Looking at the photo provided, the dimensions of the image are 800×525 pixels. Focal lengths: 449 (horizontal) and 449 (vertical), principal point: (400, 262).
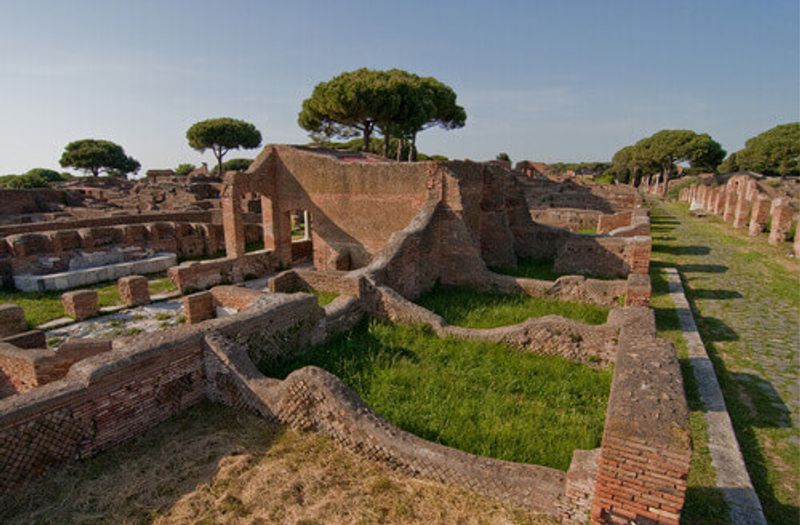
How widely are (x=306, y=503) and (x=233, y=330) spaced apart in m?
2.88

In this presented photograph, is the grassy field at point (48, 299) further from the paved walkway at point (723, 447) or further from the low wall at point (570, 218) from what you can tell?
the low wall at point (570, 218)

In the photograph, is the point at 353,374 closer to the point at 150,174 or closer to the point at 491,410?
the point at 491,410

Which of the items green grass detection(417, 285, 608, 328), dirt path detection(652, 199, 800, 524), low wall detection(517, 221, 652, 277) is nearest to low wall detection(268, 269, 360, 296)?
green grass detection(417, 285, 608, 328)

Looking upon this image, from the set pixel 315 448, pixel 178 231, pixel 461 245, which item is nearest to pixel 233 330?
pixel 315 448

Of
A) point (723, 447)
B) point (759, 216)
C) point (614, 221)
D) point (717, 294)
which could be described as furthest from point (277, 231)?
point (759, 216)

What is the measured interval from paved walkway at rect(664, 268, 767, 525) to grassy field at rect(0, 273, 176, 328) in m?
12.5

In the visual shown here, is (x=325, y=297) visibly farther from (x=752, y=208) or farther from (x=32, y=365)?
(x=752, y=208)

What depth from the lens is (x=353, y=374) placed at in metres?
6.29

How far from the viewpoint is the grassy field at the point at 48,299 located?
10578mm

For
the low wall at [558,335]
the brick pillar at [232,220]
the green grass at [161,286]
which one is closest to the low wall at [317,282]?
the low wall at [558,335]

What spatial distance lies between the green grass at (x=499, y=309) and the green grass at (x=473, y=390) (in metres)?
1.28

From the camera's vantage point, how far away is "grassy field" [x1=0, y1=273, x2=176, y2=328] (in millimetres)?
10578

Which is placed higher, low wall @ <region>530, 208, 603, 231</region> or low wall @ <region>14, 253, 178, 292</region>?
low wall @ <region>530, 208, 603, 231</region>

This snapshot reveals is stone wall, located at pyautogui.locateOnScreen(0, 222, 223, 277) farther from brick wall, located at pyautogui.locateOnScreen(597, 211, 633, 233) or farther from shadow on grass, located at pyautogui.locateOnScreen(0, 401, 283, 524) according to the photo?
brick wall, located at pyautogui.locateOnScreen(597, 211, 633, 233)
